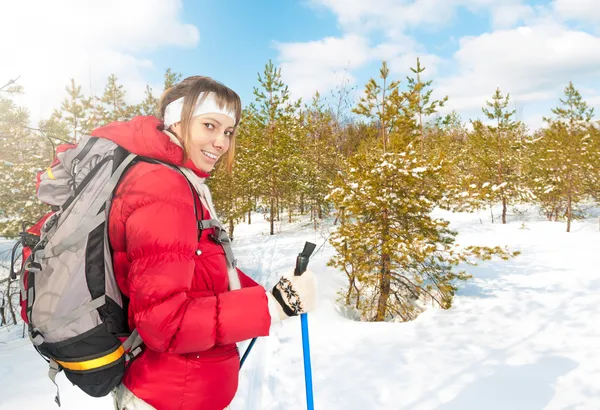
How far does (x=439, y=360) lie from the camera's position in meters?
4.62

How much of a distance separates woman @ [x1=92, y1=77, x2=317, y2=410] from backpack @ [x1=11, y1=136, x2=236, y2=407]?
0.05m

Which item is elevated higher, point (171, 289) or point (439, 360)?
point (171, 289)

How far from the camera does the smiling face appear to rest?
1.46 metres

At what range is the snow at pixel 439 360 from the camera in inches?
146

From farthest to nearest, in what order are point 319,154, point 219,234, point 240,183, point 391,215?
point 240,183 < point 319,154 < point 391,215 < point 219,234

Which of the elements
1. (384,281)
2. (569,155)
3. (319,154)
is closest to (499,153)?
(569,155)

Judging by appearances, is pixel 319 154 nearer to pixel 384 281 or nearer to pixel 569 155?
pixel 384 281

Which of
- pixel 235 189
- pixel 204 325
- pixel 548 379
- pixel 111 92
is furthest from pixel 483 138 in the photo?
pixel 204 325

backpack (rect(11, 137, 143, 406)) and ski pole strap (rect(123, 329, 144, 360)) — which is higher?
backpack (rect(11, 137, 143, 406))

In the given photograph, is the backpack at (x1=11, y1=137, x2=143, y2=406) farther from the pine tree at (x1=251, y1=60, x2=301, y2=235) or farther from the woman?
the pine tree at (x1=251, y1=60, x2=301, y2=235)

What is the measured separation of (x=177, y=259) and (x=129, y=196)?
29 centimetres

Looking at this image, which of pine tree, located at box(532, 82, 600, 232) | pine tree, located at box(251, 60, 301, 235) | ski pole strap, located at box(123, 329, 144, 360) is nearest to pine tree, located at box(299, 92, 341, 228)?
pine tree, located at box(251, 60, 301, 235)

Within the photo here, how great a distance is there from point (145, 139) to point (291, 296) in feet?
2.86

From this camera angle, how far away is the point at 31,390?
3732 millimetres
